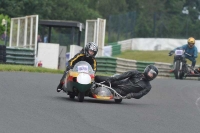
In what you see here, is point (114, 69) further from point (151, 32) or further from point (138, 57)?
point (151, 32)

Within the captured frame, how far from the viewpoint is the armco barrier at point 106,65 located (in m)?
27.7

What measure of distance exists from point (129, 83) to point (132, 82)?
9cm

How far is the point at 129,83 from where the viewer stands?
14.4 metres

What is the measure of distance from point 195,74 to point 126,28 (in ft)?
58.6

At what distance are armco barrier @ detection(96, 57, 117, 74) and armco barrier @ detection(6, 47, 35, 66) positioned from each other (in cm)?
267

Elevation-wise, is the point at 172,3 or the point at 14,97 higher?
the point at 172,3

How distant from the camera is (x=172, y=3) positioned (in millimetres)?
72250

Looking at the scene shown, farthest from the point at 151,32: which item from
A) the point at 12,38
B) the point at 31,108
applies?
the point at 31,108

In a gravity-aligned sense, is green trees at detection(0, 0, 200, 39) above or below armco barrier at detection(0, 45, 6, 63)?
above

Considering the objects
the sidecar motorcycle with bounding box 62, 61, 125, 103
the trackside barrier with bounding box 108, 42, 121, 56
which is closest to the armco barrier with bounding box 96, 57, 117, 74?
the trackside barrier with bounding box 108, 42, 121, 56

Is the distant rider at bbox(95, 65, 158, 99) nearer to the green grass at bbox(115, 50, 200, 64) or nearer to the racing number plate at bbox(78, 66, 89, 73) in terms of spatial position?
the racing number plate at bbox(78, 66, 89, 73)

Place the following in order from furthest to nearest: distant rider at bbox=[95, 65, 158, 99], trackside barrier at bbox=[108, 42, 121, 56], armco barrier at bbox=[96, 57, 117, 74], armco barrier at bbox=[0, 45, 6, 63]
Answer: trackside barrier at bbox=[108, 42, 121, 56]
armco barrier at bbox=[96, 57, 117, 74]
armco barrier at bbox=[0, 45, 6, 63]
distant rider at bbox=[95, 65, 158, 99]

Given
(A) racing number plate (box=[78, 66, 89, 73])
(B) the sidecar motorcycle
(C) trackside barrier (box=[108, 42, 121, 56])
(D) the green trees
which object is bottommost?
(B) the sidecar motorcycle

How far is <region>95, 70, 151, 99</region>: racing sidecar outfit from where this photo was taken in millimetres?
14288
